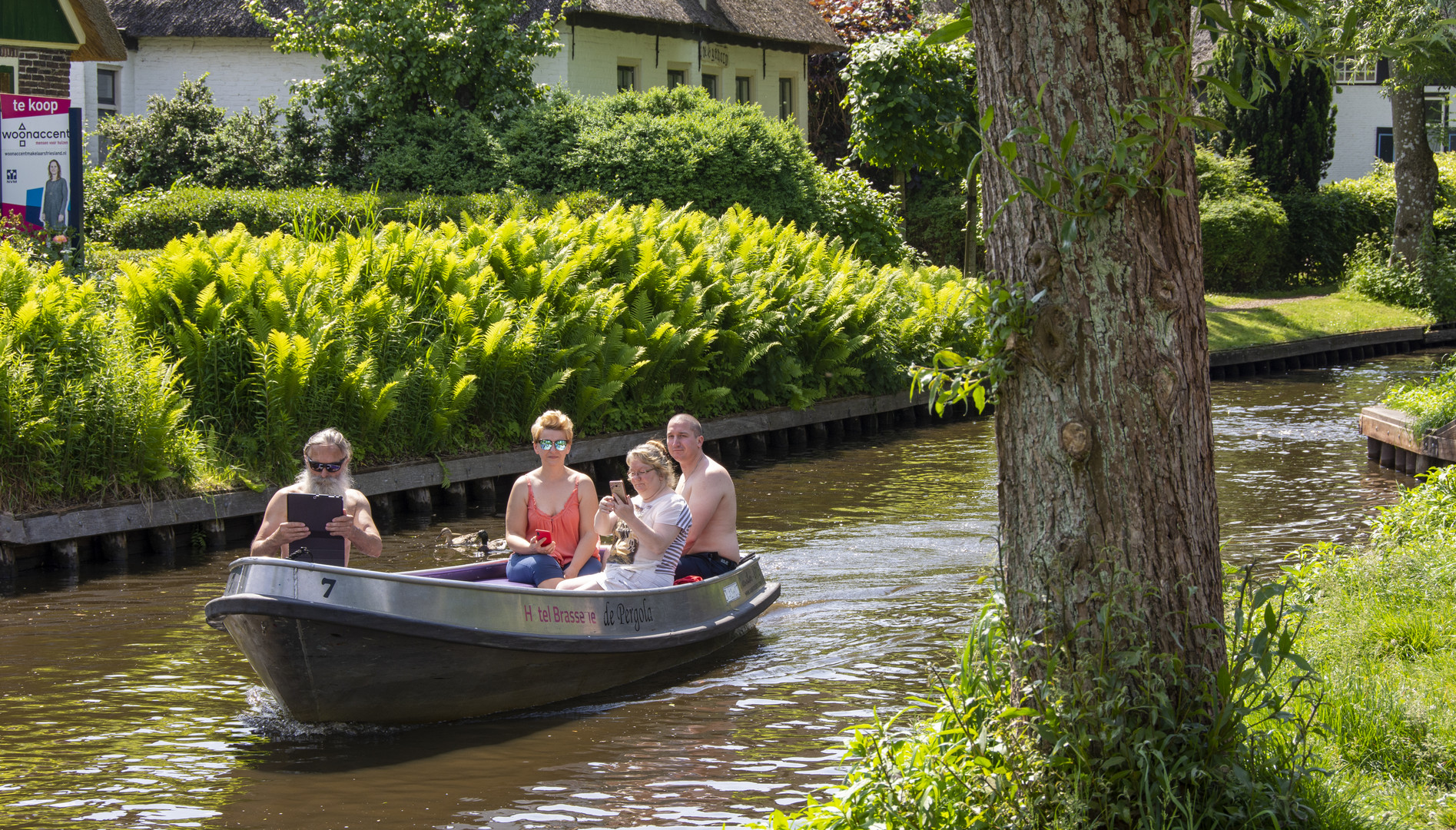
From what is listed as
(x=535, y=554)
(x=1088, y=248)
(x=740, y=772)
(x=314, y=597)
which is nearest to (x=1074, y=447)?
(x=1088, y=248)

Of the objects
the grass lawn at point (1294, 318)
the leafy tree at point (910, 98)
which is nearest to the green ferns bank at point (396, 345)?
the leafy tree at point (910, 98)

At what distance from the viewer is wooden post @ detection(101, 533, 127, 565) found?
1140cm

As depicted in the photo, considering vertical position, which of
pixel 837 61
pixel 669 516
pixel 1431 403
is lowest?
pixel 669 516

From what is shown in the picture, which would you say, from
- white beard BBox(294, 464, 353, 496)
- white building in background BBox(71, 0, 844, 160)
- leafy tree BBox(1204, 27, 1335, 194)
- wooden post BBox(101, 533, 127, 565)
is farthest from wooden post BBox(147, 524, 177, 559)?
leafy tree BBox(1204, 27, 1335, 194)

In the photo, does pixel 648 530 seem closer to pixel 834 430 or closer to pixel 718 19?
pixel 834 430

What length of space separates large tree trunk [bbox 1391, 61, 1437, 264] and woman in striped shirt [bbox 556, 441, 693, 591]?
2703 cm

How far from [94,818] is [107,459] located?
19.3 ft

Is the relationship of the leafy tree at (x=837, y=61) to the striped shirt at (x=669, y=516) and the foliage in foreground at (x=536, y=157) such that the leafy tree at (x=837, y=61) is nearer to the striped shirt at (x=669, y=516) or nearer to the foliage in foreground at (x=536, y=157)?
the foliage in foreground at (x=536, y=157)

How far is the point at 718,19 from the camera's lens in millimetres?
32781

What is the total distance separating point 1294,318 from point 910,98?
30.4ft

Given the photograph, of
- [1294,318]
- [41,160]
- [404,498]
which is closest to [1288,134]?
[1294,318]

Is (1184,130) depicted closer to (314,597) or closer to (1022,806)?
(1022,806)

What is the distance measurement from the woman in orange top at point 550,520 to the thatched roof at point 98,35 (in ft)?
49.8

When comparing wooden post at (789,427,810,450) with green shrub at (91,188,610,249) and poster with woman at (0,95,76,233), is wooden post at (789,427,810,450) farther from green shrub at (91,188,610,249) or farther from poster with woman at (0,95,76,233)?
poster with woman at (0,95,76,233)
